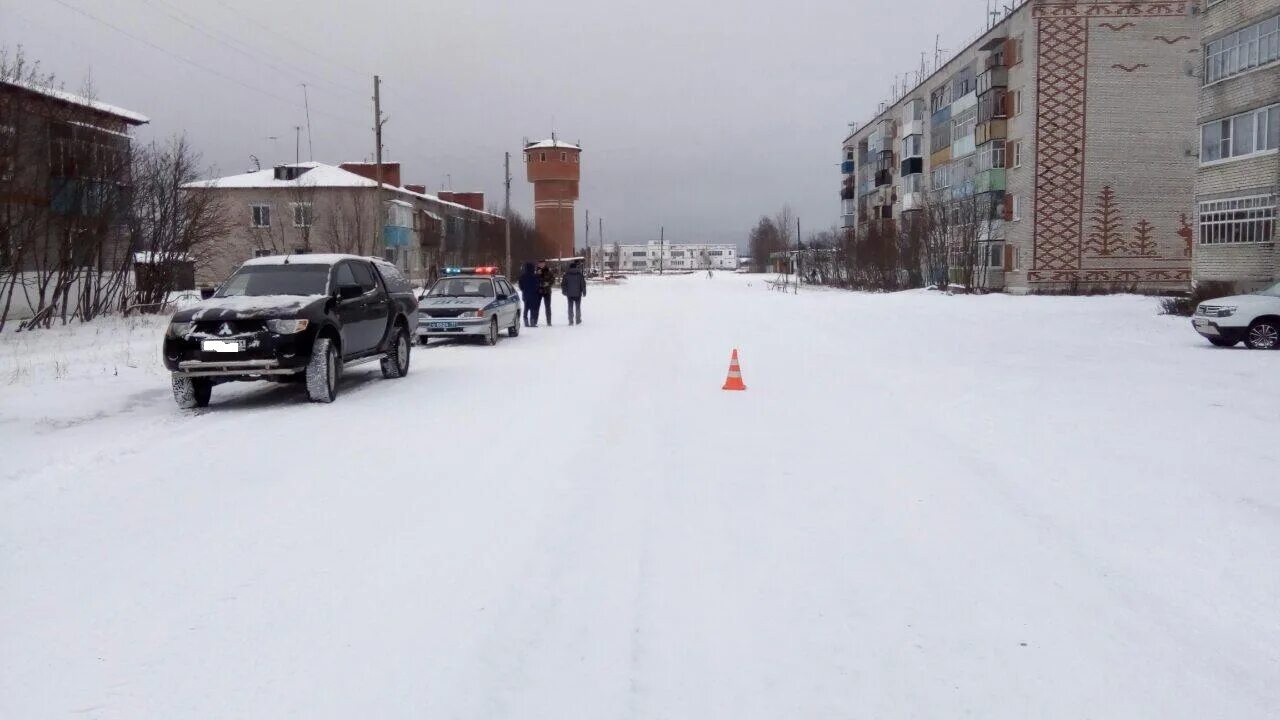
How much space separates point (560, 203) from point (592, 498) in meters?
90.9

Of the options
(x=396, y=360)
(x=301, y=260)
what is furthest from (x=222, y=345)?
(x=396, y=360)

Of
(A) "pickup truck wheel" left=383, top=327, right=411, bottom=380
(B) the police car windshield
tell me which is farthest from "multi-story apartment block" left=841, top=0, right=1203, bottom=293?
(A) "pickup truck wheel" left=383, top=327, right=411, bottom=380

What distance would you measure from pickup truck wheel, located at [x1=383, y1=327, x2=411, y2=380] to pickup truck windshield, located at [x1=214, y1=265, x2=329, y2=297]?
2113 millimetres

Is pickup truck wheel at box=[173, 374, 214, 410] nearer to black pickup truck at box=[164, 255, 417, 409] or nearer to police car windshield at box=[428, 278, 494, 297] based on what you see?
black pickup truck at box=[164, 255, 417, 409]

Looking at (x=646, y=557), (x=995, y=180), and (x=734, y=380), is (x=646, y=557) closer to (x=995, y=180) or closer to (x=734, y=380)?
(x=734, y=380)

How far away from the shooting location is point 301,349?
39.8 feet

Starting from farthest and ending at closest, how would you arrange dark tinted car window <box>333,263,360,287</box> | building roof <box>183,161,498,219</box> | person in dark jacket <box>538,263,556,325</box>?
building roof <box>183,161,498,219</box> → person in dark jacket <box>538,263,556,325</box> → dark tinted car window <box>333,263,360,287</box>

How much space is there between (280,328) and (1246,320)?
16.7m

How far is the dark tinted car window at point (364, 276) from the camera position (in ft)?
47.8

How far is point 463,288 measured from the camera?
23047 millimetres

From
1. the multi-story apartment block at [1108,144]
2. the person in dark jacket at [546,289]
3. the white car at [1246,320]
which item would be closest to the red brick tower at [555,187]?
the multi-story apartment block at [1108,144]

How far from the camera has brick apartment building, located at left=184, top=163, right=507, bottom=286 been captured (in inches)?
2298

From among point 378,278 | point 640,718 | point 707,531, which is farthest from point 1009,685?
point 378,278

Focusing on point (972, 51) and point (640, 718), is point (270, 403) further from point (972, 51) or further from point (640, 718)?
point (972, 51)
